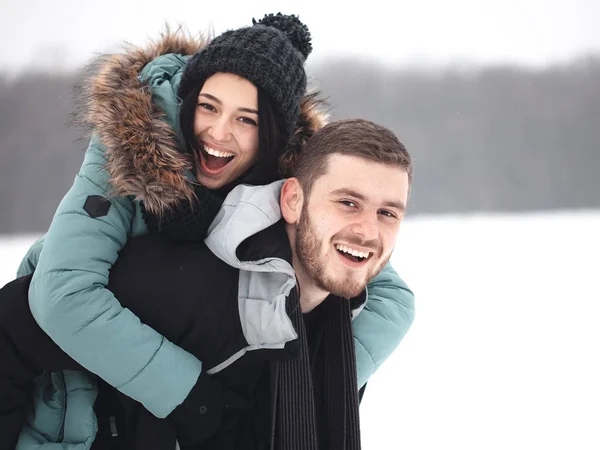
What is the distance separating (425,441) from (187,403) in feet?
5.22

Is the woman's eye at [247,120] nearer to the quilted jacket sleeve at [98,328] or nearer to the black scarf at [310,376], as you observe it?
the black scarf at [310,376]

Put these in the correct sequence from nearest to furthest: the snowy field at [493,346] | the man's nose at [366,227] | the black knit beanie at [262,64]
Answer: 1. the man's nose at [366,227]
2. the black knit beanie at [262,64]
3. the snowy field at [493,346]

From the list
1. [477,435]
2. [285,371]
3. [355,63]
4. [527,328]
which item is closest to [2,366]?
[285,371]

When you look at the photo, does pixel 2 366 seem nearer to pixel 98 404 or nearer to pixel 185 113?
pixel 98 404

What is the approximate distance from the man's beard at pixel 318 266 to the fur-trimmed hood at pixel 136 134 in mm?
246

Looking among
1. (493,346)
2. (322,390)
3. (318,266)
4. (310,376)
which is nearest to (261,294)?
(318,266)

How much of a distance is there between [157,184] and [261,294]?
1.19ft

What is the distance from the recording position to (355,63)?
29.4 ft

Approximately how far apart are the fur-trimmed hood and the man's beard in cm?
25

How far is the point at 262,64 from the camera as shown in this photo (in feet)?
5.54

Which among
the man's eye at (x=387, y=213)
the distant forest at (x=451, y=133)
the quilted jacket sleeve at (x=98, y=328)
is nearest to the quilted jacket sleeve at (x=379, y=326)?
the man's eye at (x=387, y=213)

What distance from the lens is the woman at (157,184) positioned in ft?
4.65

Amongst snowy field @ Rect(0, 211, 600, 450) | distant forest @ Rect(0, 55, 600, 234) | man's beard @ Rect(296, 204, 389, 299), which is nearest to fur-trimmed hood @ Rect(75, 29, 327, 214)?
man's beard @ Rect(296, 204, 389, 299)

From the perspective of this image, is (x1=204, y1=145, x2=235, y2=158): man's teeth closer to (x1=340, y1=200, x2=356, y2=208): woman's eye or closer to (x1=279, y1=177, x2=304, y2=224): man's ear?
(x1=279, y1=177, x2=304, y2=224): man's ear
